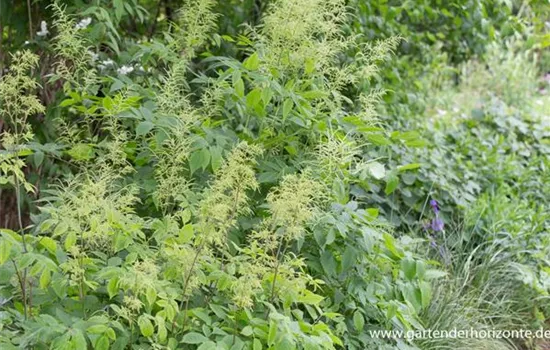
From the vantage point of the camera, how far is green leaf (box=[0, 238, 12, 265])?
91.4 inches

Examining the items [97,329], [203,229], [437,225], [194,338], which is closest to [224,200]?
[203,229]

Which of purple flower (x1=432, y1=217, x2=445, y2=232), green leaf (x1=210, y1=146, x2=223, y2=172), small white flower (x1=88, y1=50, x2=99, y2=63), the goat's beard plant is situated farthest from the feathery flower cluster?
purple flower (x1=432, y1=217, x2=445, y2=232)

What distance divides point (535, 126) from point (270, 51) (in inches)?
132

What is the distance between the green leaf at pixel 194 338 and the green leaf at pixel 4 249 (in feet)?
1.86

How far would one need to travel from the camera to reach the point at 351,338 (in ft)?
10.6

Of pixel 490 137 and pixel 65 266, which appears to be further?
pixel 490 137

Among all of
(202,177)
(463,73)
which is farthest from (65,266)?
(463,73)

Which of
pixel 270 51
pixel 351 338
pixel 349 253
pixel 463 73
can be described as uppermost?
pixel 270 51

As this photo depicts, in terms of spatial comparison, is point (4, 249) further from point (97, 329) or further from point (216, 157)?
point (216, 157)

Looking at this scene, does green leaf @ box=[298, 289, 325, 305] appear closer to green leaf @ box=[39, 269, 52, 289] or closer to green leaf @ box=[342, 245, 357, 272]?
green leaf @ box=[342, 245, 357, 272]

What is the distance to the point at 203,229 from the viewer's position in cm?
264

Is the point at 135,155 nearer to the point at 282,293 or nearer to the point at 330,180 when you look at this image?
the point at 330,180

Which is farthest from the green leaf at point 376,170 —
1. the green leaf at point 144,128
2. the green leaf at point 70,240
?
the green leaf at point 70,240

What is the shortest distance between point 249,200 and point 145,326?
0.92m
